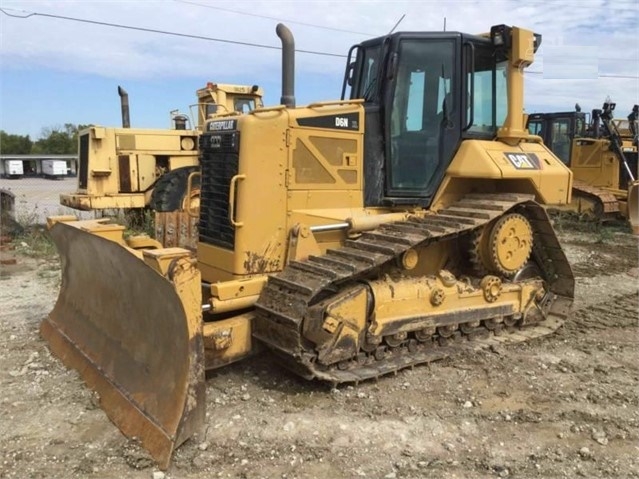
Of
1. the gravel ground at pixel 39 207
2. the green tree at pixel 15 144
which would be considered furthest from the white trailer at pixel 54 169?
the green tree at pixel 15 144

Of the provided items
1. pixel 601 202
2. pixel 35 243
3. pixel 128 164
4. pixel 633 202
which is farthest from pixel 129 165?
pixel 633 202

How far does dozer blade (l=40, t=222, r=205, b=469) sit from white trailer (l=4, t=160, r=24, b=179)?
115ft

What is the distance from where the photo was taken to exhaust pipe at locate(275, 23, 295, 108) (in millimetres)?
4879

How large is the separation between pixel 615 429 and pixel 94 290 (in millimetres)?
3981

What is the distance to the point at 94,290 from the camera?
16.2ft

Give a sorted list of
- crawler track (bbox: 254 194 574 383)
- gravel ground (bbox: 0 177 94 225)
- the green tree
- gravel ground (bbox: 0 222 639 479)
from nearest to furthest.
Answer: gravel ground (bbox: 0 222 639 479)
crawler track (bbox: 254 194 574 383)
gravel ground (bbox: 0 177 94 225)
the green tree

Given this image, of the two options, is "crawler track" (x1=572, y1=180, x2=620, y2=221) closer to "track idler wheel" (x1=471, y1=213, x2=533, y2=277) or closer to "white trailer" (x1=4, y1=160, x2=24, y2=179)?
"track idler wheel" (x1=471, y1=213, x2=533, y2=277)

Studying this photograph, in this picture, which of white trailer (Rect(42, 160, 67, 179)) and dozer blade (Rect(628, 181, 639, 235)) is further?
white trailer (Rect(42, 160, 67, 179))

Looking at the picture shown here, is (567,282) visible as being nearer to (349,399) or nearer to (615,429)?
(615,429)

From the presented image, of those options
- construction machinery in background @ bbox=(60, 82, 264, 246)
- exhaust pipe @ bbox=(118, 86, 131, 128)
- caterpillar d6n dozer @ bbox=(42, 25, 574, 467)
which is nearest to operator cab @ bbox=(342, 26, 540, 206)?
caterpillar d6n dozer @ bbox=(42, 25, 574, 467)

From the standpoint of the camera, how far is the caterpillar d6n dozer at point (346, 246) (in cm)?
417

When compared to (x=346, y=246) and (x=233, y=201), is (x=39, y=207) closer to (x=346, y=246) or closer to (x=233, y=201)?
(x=233, y=201)

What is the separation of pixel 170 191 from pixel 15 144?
157 feet

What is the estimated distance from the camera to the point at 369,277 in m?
4.91
